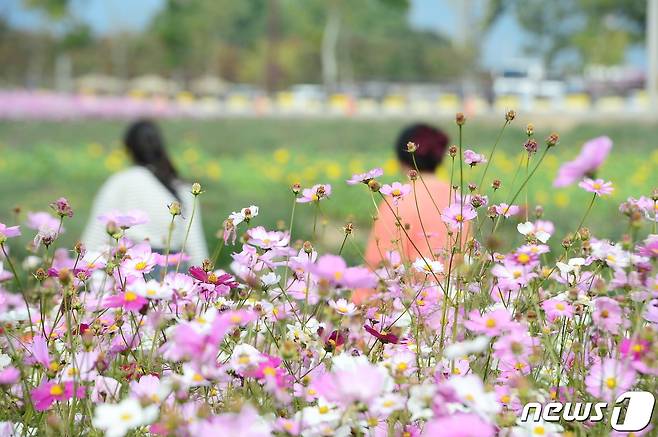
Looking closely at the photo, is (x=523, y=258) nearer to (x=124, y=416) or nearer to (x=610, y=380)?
(x=610, y=380)

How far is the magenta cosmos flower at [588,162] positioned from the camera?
3.92ft

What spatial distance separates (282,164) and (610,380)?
308 inches

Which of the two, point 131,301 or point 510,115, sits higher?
point 510,115

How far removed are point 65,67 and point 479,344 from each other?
49.2 meters

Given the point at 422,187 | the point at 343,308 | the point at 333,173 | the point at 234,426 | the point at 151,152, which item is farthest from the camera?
the point at 333,173

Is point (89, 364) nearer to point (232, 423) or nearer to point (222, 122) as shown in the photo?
point (232, 423)

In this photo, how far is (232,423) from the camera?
94 cm

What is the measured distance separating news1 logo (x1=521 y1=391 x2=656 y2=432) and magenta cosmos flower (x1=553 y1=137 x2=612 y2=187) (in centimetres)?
30

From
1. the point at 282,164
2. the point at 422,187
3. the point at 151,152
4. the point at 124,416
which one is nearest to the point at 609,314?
the point at 124,416

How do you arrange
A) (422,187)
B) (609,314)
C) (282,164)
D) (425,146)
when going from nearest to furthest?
(609,314)
(422,187)
(425,146)
(282,164)

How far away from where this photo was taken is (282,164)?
8.97 metres

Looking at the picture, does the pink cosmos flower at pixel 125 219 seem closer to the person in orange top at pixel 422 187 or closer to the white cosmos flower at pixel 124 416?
the white cosmos flower at pixel 124 416

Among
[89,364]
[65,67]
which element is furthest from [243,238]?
[65,67]

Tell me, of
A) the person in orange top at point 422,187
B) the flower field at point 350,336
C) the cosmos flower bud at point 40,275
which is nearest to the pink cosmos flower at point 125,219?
the flower field at point 350,336
